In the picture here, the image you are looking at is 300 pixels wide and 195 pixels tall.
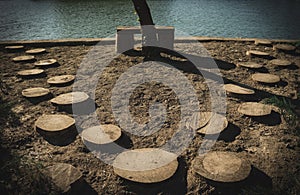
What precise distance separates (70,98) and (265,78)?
293cm

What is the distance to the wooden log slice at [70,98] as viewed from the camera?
3.32m

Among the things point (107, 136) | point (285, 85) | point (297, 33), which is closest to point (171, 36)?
point (285, 85)

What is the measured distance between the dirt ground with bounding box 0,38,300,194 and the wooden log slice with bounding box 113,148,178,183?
0.05m

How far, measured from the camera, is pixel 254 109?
317cm

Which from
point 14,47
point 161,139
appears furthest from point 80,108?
point 14,47

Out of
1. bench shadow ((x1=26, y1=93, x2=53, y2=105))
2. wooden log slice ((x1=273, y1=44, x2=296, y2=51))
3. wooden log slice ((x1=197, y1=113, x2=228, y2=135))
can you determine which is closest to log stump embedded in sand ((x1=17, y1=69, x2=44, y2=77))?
bench shadow ((x1=26, y1=93, x2=53, y2=105))

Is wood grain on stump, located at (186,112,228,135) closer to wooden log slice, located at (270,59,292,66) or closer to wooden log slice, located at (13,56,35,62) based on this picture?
wooden log slice, located at (270,59,292,66)

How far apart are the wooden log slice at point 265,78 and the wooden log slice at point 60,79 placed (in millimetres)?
2870

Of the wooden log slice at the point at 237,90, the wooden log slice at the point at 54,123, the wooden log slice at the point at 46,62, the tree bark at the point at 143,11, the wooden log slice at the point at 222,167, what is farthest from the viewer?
the tree bark at the point at 143,11

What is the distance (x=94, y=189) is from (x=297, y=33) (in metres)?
8.00

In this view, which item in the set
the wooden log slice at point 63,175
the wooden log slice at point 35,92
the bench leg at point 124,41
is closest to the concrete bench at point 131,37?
the bench leg at point 124,41

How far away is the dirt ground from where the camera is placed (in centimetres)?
207

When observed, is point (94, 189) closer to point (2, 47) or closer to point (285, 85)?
point (285, 85)

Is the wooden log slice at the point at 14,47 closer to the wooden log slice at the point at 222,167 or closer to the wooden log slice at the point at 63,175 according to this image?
the wooden log slice at the point at 63,175
